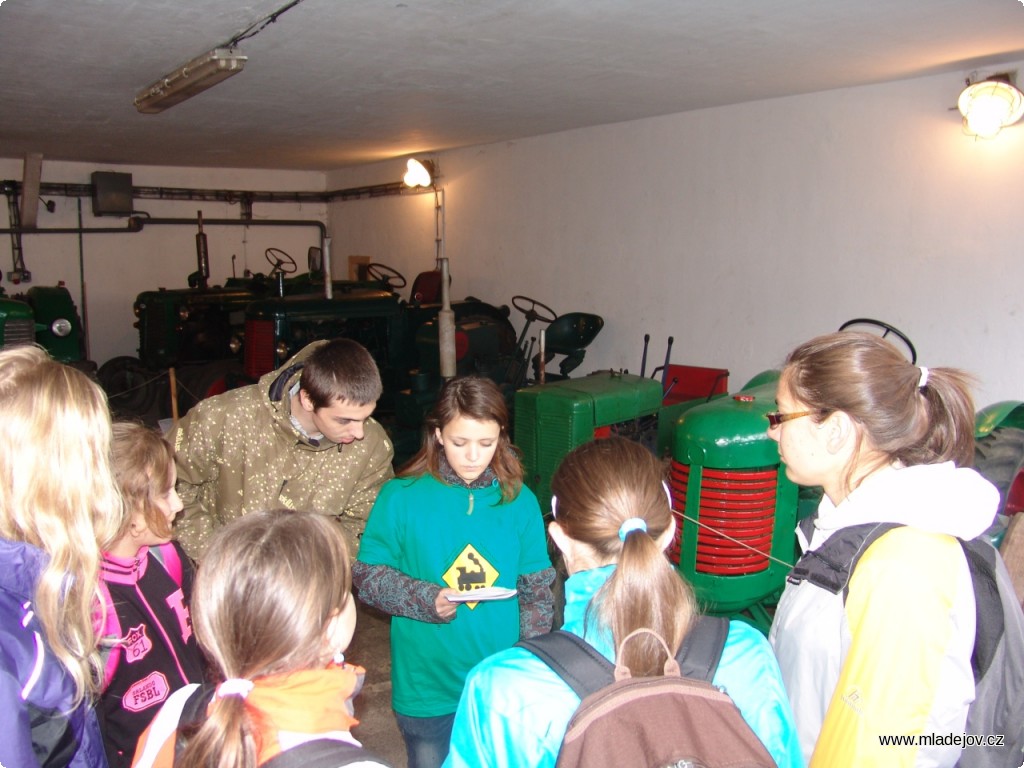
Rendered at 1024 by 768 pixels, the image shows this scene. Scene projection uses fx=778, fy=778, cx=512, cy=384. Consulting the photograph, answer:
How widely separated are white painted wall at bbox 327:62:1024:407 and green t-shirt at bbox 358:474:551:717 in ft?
11.2

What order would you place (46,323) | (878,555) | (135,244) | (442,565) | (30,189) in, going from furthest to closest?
(135,244), (30,189), (46,323), (442,565), (878,555)

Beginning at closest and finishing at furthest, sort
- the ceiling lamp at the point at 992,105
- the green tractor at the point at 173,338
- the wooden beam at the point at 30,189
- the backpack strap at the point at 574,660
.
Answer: the backpack strap at the point at 574,660
the ceiling lamp at the point at 992,105
the green tractor at the point at 173,338
the wooden beam at the point at 30,189

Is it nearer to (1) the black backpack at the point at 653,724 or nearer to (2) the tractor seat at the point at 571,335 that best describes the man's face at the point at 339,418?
(1) the black backpack at the point at 653,724

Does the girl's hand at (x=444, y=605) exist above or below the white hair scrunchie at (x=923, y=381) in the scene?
below

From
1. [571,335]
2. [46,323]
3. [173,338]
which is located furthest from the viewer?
[173,338]

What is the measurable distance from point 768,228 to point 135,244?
7.12m

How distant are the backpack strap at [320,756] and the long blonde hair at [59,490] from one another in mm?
434

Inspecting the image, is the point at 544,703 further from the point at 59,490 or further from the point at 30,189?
the point at 30,189

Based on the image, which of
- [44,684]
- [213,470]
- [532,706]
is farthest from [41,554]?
[213,470]

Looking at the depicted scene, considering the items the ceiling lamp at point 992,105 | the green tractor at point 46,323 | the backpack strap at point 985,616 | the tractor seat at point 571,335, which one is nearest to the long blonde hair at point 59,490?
the backpack strap at point 985,616

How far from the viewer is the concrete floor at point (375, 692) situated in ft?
8.96

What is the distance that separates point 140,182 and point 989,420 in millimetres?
8767

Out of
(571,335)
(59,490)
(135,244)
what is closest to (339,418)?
(59,490)

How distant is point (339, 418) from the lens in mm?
2100
